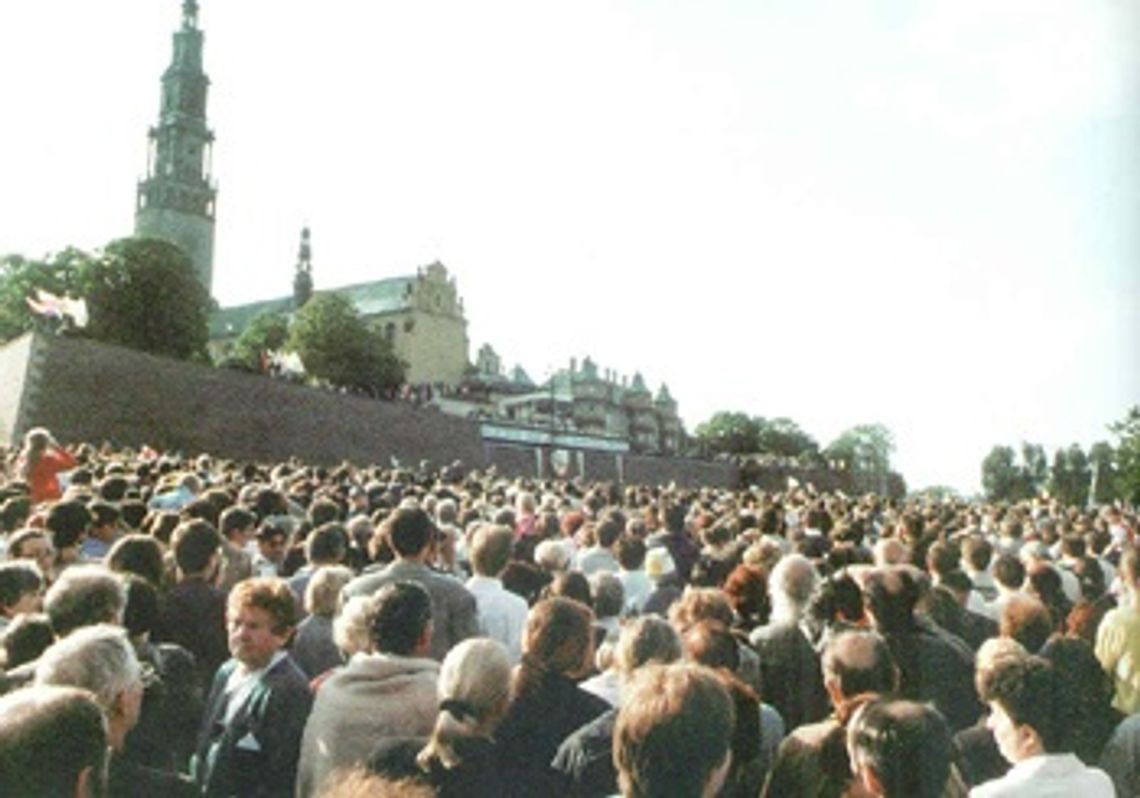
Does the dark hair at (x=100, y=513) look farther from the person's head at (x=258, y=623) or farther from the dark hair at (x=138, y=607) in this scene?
the person's head at (x=258, y=623)

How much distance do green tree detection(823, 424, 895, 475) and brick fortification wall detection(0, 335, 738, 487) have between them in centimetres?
12693

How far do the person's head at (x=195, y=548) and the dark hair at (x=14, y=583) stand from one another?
90cm

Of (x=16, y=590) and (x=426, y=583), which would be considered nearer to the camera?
(x=16, y=590)

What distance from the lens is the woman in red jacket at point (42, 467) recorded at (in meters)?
12.1

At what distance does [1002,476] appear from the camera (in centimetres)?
9950

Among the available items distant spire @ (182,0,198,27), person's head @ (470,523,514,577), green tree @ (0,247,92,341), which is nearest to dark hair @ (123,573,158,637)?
person's head @ (470,523,514,577)

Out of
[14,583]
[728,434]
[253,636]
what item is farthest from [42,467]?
[728,434]

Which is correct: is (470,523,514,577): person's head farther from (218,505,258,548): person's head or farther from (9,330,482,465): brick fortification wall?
(9,330,482,465): brick fortification wall

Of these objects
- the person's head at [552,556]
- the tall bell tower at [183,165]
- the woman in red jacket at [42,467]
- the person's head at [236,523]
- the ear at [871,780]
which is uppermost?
the tall bell tower at [183,165]

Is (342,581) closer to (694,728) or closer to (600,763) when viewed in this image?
(600,763)

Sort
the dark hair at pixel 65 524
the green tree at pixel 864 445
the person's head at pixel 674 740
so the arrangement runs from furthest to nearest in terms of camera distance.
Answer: the green tree at pixel 864 445, the dark hair at pixel 65 524, the person's head at pixel 674 740

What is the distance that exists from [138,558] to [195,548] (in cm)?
48

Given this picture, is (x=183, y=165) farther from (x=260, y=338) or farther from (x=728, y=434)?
(x=728, y=434)

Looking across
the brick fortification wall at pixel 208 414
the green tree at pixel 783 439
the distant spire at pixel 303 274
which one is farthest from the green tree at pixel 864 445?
the brick fortification wall at pixel 208 414
